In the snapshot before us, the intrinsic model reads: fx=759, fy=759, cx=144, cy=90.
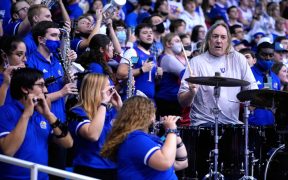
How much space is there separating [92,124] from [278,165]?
3.40 m

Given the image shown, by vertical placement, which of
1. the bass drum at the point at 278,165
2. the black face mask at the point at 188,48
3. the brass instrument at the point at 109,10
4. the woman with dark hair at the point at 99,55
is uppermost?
the brass instrument at the point at 109,10

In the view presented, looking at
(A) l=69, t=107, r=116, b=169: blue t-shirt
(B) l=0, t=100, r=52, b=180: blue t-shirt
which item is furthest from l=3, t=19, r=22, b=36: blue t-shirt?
(B) l=0, t=100, r=52, b=180: blue t-shirt

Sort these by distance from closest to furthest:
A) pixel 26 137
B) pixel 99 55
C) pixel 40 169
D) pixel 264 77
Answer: pixel 40 169
pixel 26 137
pixel 99 55
pixel 264 77

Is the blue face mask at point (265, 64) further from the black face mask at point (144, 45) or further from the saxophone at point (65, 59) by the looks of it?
the saxophone at point (65, 59)

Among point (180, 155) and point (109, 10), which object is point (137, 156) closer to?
point (180, 155)

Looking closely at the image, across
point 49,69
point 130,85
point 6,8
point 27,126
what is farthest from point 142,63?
point 27,126

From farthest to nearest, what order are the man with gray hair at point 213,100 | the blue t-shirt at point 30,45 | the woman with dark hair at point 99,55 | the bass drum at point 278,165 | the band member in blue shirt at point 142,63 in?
the band member in blue shirt at point 142,63, the bass drum at point 278,165, the man with gray hair at point 213,100, the woman with dark hair at point 99,55, the blue t-shirt at point 30,45

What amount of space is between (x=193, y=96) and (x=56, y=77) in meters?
1.66

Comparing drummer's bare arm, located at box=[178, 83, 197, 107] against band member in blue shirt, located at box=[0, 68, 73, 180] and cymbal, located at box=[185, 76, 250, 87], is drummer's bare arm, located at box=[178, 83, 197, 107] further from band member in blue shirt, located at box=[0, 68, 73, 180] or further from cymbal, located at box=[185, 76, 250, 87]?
band member in blue shirt, located at box=[0, 68, 73, 180]

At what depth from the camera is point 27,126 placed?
20.5 feet

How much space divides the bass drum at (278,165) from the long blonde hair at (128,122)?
11.2 feet

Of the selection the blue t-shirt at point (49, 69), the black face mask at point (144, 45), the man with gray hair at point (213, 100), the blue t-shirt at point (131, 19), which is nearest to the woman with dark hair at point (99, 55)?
the blue t-shirt at point (49, 69)

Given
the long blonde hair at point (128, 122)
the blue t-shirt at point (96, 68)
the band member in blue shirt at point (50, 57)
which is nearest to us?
the long blonde hair at point (128, 122)

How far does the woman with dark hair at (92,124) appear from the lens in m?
6.61
